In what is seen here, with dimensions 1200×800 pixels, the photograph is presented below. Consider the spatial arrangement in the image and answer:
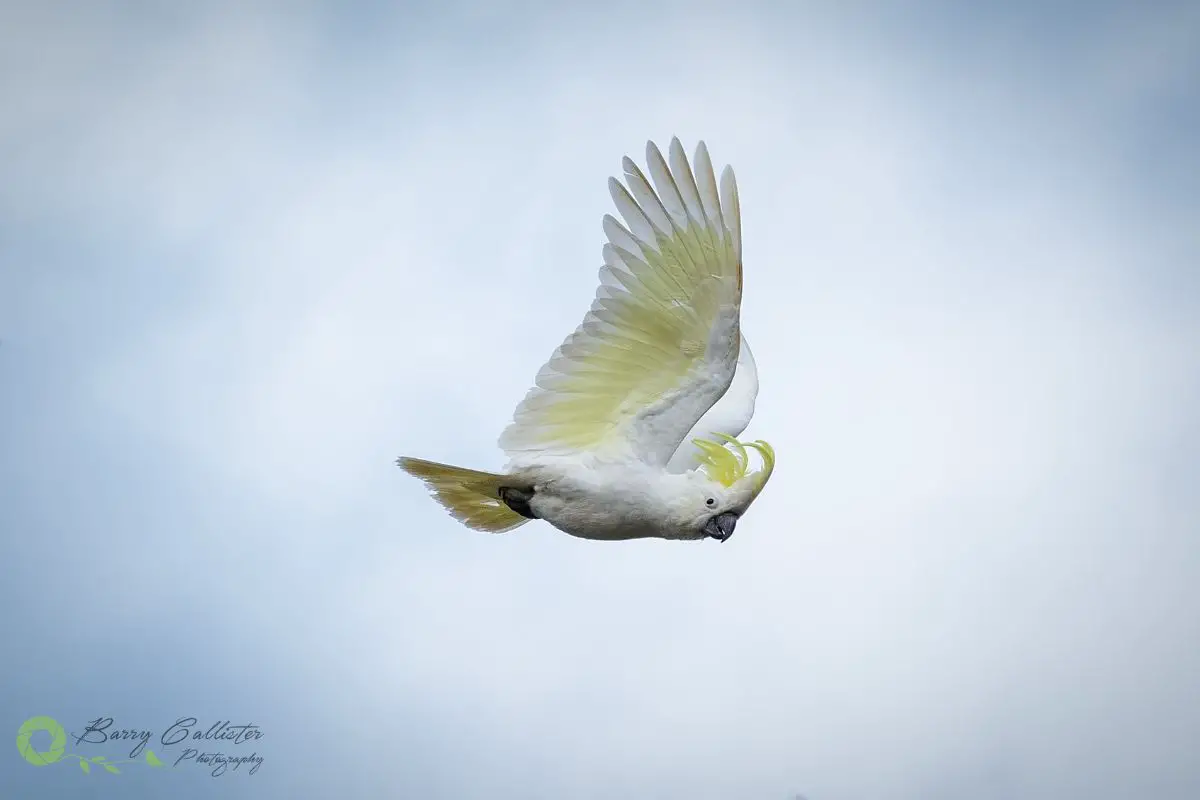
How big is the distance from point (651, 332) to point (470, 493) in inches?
54.5

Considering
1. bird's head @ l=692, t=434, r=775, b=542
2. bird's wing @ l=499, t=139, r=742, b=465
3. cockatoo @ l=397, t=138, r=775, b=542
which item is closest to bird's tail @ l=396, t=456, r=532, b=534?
cockatoo @ l=397, t=138, r=775, b=542

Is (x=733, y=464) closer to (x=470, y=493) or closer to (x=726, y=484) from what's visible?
(x=726, y=484)

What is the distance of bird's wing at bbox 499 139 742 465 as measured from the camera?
5.72 metres

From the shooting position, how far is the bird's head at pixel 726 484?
602 centimetres

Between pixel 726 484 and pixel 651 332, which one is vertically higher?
pixel 651 332

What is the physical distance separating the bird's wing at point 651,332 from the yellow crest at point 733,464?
0.18 meters

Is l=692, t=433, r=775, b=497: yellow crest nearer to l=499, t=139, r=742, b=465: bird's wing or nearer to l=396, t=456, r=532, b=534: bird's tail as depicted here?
l=499, t=139, r=742, b=465: bird's wing

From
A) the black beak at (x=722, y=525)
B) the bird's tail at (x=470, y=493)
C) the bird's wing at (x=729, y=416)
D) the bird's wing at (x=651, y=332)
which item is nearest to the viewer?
the bird's wing at (x=651, y=332)

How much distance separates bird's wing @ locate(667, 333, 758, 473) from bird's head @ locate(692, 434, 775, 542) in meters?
0.45

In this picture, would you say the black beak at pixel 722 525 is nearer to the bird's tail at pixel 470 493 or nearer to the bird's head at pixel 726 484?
the bird's head at pixel 726 484

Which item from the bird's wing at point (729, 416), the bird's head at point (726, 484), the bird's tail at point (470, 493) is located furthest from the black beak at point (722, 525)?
the bird's tail at point (470, 493)

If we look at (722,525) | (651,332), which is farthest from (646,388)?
(722,525)

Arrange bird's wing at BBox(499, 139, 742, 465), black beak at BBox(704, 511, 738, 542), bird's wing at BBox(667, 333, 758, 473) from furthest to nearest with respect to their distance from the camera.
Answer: bird's wing at BBox(667, 333, 758, 473)
black beak at BBox(704, 511, 738, 542)
bird's wing at BBox(499, 139, 742, 465)

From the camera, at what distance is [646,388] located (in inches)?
240
